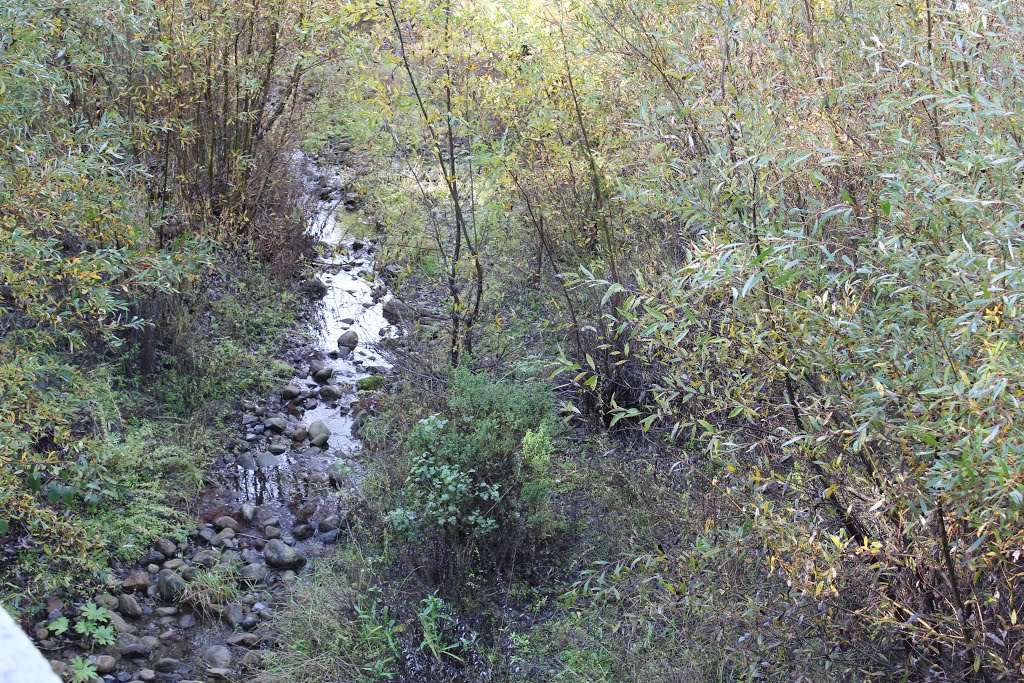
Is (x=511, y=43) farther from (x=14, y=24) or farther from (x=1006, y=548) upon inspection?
(x=1006, y=548)

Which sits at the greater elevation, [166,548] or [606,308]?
[606,308]

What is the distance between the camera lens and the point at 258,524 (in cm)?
557

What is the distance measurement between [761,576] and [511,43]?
11.9ft

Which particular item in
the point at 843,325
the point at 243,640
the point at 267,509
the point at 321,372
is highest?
the point at 843,325

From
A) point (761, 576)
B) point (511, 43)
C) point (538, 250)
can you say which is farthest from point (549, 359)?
point (761, 576)

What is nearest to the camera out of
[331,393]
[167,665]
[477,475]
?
[167,665]

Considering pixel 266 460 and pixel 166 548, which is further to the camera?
pixel 266 460

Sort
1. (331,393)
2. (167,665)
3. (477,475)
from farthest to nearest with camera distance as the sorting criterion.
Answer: (331,393) → (477,475) → (167,665)

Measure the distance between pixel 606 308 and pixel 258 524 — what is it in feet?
8.11

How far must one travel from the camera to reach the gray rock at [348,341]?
24.6 ft

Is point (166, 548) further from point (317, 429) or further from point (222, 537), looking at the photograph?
point (317, 429)

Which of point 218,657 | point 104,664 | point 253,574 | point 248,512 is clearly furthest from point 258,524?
point 104,664

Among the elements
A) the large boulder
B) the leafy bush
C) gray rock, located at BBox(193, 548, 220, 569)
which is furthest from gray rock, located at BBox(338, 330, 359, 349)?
gray rock, located at BBox(193, 548, 220, 569)

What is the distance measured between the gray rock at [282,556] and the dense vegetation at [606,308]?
303mm
